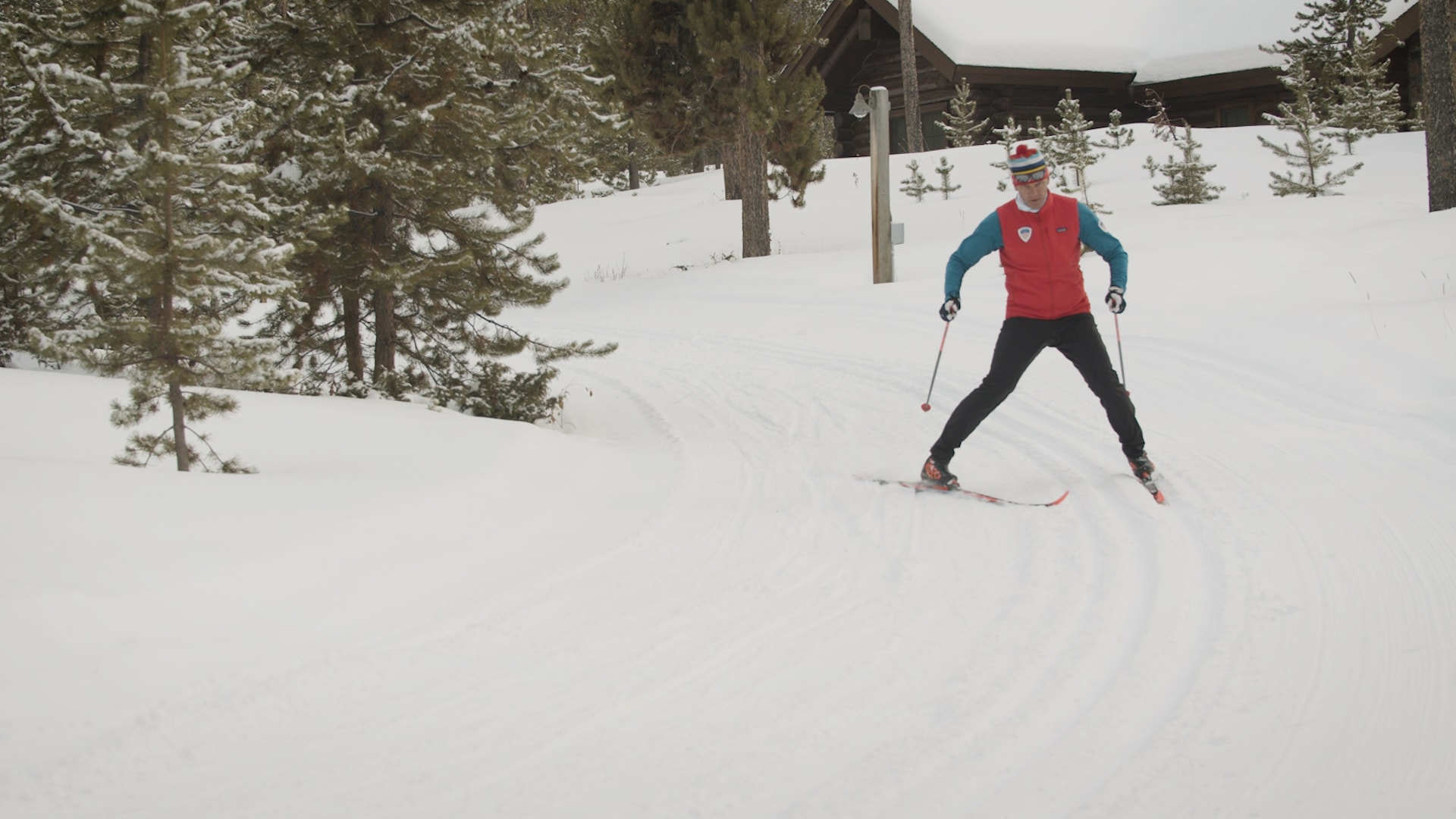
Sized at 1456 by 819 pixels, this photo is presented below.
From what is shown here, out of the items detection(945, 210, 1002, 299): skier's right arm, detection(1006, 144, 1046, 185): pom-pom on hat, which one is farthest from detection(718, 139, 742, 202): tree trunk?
detection(1006, 144, 1046, 185): pom-pom on hat

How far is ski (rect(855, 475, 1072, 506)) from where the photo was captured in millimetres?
5699

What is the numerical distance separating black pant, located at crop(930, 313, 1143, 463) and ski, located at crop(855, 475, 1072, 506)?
0.58 ft

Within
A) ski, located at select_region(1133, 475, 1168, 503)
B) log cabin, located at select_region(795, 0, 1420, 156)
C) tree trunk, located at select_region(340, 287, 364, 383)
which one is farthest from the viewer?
log cabin, located at select_region(795, 0, 1420, 156)

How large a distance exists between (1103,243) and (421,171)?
492cm

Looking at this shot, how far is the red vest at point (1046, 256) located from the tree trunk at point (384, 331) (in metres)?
5.08

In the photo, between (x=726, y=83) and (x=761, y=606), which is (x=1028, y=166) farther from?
(x=726, y=83)

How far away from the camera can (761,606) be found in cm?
434

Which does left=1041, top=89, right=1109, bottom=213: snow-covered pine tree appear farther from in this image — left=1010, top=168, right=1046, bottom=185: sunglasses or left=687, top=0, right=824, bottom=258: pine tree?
left=1010, top=168, right=1046, bottom=185: sunglasses

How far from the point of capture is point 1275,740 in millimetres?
3115

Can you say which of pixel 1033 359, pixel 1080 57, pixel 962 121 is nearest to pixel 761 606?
pixel 1033 359

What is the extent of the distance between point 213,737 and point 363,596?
3.82 feet

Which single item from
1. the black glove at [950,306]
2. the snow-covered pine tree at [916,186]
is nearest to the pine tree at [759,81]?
the snow-covered pine tree at [916,186]

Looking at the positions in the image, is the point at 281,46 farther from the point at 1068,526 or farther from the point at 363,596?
the point at 1068,526

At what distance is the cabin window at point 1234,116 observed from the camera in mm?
→ 28984
